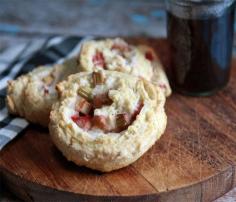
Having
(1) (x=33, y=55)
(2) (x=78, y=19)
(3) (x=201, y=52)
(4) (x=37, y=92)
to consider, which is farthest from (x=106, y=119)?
(2) (x=78, y=19)

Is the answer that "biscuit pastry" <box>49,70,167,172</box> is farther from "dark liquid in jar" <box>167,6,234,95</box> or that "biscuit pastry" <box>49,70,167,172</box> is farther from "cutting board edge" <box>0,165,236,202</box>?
"dark liquid in jar" <box>167,6,234,95</box>

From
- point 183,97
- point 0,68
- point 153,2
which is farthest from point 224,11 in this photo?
point 153,2

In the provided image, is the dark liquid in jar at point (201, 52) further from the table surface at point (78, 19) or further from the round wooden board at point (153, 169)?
the table surface at point (78, 19)

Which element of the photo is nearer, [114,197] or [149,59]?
[114,197]

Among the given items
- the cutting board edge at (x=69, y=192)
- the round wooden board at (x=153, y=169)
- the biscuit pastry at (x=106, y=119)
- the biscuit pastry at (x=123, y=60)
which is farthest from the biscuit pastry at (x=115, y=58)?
the cutting board edge at (x=69, y=192)

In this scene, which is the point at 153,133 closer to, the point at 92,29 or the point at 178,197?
the point at 178,197
